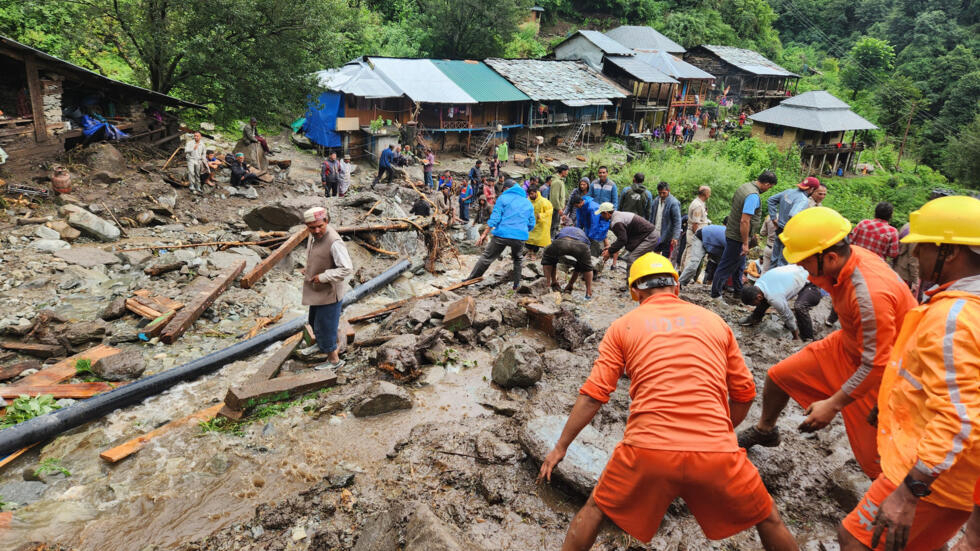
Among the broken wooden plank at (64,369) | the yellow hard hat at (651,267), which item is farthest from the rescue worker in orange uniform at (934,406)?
the broken wooden plank at (64,369)

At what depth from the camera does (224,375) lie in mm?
5484

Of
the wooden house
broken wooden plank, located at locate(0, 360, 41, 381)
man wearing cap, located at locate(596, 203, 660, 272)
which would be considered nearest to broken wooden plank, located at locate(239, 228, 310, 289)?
broken wooden plank, located at locate(0, 360, 41, 381)

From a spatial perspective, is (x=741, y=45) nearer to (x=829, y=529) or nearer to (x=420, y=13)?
(x=420, y=13)

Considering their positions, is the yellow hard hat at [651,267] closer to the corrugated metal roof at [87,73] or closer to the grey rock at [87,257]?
the grey rock at [87,257]

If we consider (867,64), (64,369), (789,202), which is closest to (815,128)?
(867,64)

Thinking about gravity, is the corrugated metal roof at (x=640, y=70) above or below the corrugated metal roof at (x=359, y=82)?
above

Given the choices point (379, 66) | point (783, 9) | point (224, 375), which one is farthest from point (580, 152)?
point (783, 9)

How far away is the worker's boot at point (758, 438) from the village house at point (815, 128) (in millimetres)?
32081

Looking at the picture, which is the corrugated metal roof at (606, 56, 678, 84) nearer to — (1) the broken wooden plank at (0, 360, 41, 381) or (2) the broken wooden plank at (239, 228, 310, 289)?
(2) the broken wooden plank at (239, 228, 310, 289)

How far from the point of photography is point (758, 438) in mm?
3586

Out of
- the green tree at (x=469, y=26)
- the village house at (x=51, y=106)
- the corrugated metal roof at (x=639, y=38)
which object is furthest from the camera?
the corrugated metal roof at (x=639, y=38)

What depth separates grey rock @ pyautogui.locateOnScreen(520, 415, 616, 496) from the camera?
3256mm

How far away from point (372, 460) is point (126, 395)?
107 inches

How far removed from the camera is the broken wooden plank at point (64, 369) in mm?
4938
